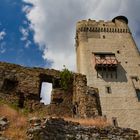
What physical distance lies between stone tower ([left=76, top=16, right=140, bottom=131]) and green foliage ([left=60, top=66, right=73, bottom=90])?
1358 centimetres

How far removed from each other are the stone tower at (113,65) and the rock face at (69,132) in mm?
21346

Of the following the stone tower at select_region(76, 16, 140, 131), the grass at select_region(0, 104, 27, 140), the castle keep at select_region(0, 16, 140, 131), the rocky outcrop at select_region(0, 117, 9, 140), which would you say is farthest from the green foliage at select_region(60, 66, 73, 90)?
the stone tower at select_region(76, 16, 140, 131)

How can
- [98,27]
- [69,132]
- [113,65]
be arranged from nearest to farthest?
[69,132] < [113,65] < [98,27]

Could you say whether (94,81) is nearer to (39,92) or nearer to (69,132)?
(39,92)

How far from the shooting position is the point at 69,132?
11.2m

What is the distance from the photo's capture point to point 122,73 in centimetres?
3884

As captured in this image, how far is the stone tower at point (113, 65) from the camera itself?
→ 34469 mm

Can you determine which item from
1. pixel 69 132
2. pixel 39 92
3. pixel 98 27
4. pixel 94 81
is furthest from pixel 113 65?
pixel 69 132

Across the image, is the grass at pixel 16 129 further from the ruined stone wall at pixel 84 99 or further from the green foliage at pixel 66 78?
the green foliage at pixel 66 78

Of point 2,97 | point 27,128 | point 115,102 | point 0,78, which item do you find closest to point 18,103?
point 2,97

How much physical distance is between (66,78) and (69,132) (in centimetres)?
978

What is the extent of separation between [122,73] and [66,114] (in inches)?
845

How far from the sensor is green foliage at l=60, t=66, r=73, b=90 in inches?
808

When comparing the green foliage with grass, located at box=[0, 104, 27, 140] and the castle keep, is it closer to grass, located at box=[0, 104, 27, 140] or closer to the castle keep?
the castle keep
